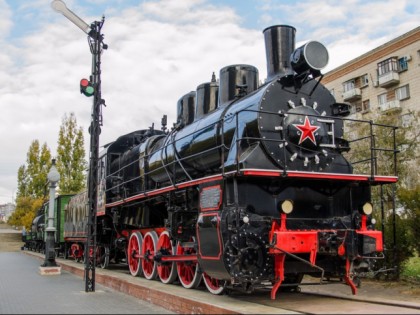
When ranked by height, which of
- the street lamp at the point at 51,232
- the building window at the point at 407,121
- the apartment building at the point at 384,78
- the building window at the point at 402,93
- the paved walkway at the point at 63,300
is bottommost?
the paved walkway at the point at 63,300

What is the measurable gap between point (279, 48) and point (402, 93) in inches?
1134

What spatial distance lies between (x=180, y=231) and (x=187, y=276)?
0.98m

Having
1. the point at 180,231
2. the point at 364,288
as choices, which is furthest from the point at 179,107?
the point at 364,288

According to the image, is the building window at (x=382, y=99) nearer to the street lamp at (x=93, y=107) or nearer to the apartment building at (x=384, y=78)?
the apartment building at (x=384, y=78)

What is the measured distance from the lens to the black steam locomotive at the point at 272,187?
21.8ft

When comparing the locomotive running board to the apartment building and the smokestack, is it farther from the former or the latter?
the apartment building

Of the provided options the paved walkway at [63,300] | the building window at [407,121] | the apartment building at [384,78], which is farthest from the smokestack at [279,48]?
the apartment building at [384,78]

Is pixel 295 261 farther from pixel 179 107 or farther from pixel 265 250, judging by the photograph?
pixel 179 107

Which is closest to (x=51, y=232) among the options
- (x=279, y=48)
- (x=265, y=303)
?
(x=265, y=303)

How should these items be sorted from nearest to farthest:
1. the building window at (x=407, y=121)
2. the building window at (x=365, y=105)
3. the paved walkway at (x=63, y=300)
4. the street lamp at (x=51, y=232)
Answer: the paved walkway at (x=63, y=300)
the street lamp at (x=51, y=232)
the building window at (x=407, y=121)
the building window at (x=365, y=105)

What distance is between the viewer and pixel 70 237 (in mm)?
18328

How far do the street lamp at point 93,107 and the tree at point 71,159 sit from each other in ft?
90.1

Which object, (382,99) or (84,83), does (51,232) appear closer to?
(84,83)

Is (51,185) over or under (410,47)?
under
